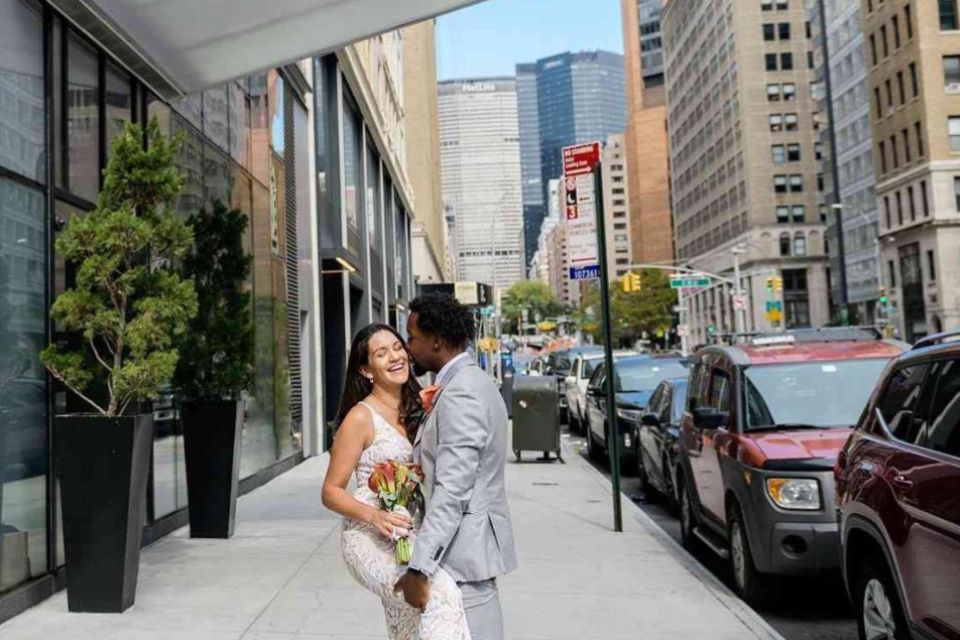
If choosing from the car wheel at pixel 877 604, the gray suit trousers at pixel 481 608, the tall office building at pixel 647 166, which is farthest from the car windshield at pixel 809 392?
the tall office building at pixel 647 166

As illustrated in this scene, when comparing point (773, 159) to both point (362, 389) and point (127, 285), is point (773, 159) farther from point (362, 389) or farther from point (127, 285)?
point (362, 389)

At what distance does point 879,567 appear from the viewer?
14.1ft

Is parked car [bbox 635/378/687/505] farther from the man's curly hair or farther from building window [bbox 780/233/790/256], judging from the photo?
building window [bbox 780/233/790/256]

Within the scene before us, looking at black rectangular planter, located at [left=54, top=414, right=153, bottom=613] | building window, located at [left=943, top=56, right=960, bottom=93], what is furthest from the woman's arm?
building window, located at [left=943, top=56, right=960, bottom=93]

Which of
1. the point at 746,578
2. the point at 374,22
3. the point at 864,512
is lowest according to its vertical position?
the point at 746,578

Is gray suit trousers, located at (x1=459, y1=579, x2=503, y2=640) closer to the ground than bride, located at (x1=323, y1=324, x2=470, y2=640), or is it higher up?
closer to the ground

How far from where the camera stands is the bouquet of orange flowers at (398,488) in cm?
299

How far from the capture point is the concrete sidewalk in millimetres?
5438

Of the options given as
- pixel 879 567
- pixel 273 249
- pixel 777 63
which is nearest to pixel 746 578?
pixel 879 567

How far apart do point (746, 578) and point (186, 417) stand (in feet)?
16.6

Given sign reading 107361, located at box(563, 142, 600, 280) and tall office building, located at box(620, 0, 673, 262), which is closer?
sign reading 107361, located at box(563, 142, 600, 280)

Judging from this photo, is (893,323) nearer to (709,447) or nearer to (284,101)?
(284,101)

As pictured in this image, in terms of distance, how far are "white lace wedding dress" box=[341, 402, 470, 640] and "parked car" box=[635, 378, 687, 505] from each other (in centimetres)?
609

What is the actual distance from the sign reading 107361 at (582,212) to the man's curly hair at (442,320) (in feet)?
20.0
